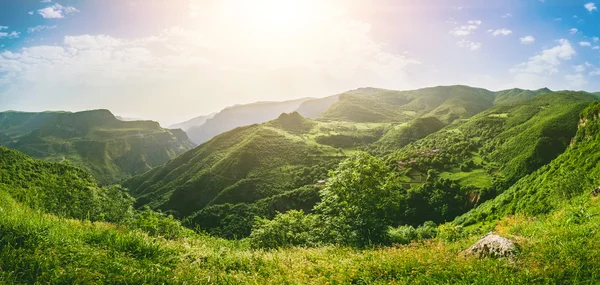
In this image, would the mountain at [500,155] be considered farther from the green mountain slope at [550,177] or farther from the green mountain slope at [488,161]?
the green mountain slope at [550,177]

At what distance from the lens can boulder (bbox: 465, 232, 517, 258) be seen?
8578 millimetres

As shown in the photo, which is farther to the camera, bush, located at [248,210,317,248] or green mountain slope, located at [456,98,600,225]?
green mountain slope, located at [456,98,600,225]

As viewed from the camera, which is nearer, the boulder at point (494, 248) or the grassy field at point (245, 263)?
the grassy field at point (245, 263)

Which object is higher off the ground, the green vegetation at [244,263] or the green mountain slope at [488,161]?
the green vegetation at [244,263]

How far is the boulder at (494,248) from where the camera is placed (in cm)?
858

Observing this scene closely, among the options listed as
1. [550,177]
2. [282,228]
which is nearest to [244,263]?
[282,228]

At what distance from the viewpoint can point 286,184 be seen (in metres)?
191

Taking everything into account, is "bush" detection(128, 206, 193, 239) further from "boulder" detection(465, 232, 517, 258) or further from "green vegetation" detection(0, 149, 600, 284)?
"boulder" detection(465, 232, 517, 258)

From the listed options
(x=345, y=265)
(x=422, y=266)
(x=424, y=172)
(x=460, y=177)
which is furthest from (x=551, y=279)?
(x=424, y=172)

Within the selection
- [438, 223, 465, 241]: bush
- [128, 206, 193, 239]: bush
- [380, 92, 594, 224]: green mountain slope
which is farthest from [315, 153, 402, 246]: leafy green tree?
[380, 92, 594, 224]: green mountain slope

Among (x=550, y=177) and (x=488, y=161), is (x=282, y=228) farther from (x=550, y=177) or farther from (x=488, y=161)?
(x=488, y=161)

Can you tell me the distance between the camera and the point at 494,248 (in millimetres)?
8898

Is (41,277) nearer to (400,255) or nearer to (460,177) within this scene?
(400,255)

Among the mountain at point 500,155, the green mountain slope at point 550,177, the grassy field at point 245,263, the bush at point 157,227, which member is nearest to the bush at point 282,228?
the bush at point 157,227
